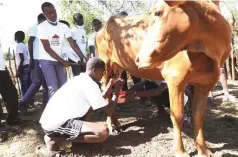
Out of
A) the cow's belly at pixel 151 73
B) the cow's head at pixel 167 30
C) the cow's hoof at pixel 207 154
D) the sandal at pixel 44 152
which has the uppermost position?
the cow's head at pixel 167 30

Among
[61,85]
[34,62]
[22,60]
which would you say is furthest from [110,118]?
[22,60]

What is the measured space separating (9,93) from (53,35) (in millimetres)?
1156

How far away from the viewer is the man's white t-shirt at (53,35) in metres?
5.37

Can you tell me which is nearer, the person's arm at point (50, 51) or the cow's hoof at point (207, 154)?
the cow's hoof at point (207, 154)

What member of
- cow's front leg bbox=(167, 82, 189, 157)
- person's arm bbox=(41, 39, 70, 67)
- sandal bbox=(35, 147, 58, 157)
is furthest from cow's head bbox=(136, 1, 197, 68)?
person's arm bbox=(41, 39, 70, 67)

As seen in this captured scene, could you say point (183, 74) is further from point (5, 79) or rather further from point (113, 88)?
point (5, 79)

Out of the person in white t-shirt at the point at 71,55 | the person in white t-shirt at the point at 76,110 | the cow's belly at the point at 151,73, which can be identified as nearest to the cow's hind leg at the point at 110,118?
the person in white t-shirt at the point at 71,55

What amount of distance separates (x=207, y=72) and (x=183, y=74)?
0.93ft

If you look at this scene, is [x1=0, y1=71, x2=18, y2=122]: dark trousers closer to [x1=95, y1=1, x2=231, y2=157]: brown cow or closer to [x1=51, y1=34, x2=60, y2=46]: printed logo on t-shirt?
[x1=51, y1=34, x2=60, y2=46]: printed logo on t-shirt

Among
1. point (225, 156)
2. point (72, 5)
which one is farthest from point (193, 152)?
point (72, 5)

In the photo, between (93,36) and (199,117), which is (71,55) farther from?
(199,117)

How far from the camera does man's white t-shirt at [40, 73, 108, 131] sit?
409 cm

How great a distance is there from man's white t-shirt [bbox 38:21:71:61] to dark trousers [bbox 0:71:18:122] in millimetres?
636

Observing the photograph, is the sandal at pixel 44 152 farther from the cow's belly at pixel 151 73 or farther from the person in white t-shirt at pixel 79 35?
the person in white t-shirt at pixel 79 35
